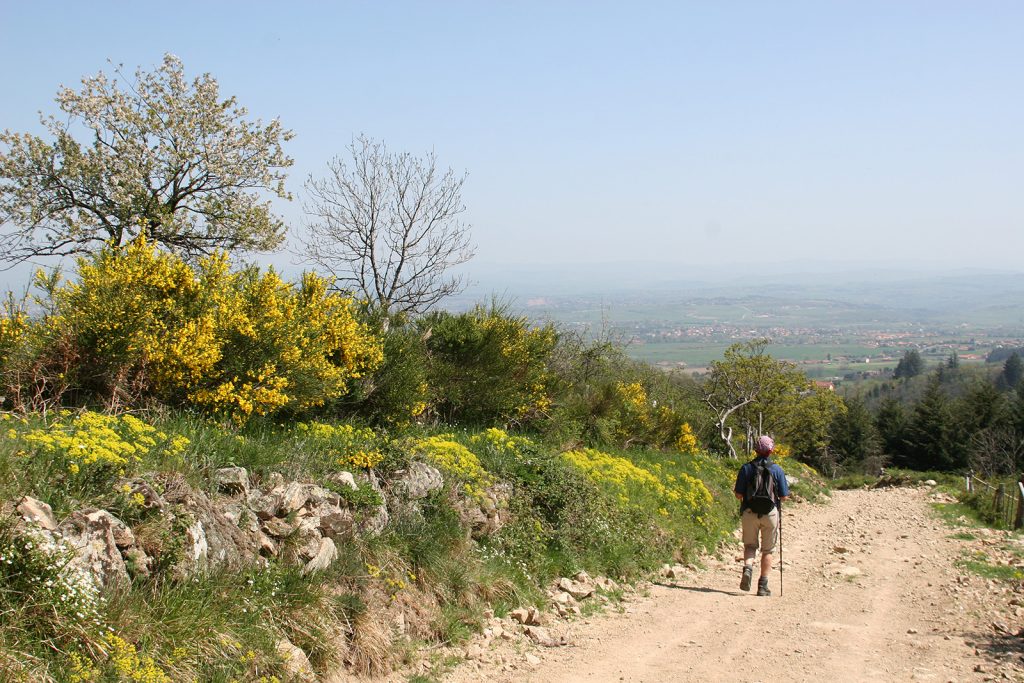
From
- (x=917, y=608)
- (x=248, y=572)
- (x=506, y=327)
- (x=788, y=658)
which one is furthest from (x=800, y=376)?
(x=248, y=572)

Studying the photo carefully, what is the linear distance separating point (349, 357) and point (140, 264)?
3197mm

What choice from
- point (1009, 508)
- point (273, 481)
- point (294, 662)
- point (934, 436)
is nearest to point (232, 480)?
point (273, 481)

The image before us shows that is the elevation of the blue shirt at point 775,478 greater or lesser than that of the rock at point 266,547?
lesser

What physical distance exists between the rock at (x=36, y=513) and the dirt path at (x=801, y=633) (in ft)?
11.3

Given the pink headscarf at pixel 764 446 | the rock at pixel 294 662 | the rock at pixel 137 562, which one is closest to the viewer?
the rock at pixel 137 562

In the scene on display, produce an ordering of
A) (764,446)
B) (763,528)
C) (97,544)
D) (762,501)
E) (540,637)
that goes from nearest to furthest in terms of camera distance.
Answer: (97,544) < (540,637) < (764,446) < (762,501) < (763,528)

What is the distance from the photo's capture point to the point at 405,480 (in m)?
8.44

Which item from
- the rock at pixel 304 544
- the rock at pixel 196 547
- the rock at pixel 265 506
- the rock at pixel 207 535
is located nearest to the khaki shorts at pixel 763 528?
the rock at pixel 304 544

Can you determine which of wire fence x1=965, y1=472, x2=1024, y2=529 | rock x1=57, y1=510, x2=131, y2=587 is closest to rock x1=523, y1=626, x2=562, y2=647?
rock x1=57, y1=510, x2=131, y2=587

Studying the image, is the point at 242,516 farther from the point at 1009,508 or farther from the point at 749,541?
the point at 1009,508

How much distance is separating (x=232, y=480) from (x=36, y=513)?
5.99ft

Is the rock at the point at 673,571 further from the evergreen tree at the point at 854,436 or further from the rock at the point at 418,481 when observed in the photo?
the evergreen tree at the point at 854,436

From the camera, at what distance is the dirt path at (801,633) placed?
675cm

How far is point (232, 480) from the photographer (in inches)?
258
